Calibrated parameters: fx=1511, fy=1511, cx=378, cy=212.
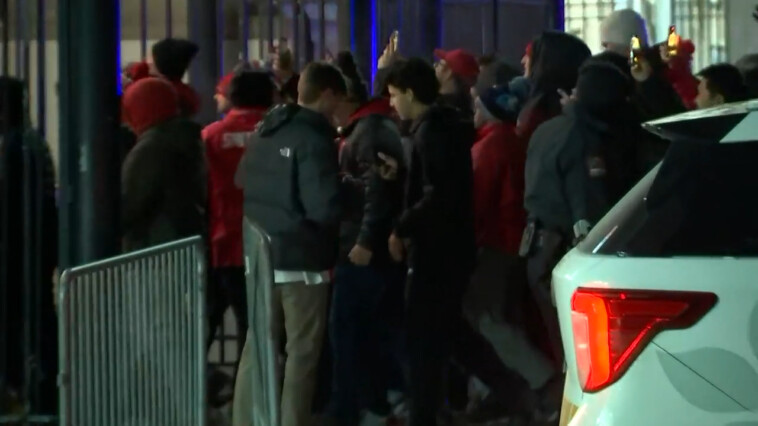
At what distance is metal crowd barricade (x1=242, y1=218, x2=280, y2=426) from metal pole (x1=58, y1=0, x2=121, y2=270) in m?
0.76

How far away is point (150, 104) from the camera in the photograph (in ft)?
23.9

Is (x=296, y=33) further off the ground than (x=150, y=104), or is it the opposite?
(x=296, y=33)

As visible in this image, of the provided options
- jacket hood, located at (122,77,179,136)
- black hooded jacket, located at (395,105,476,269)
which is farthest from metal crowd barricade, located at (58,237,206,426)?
jacket hood, located at (122,77,179,136)

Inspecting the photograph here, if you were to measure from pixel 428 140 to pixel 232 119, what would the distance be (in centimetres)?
122

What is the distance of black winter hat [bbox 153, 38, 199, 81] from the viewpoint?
8117mm

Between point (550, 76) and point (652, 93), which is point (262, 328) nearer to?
point (550, 76)

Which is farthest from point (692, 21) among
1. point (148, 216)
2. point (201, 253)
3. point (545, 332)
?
point (201, 253)

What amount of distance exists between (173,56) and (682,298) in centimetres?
495

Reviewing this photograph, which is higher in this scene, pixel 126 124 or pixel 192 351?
pixel 126 124

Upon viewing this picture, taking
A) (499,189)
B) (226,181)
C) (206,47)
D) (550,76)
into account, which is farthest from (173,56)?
(550,76)

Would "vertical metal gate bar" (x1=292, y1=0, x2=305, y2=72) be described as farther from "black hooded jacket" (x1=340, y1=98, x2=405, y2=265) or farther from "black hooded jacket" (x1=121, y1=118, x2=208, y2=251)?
"black hooded jacket" (x1=121, y1=118, x2=208, y2=251)

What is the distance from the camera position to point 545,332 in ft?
25.4

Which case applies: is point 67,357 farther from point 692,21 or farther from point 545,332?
point 692,21

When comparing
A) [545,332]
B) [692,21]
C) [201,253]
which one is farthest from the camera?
[692,21]
